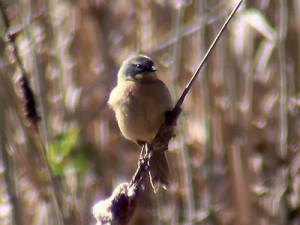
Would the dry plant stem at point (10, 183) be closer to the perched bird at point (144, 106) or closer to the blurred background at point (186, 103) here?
the blurred background at point (186, 103)

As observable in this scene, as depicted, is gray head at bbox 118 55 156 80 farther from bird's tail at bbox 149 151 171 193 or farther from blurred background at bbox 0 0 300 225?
bird's tail at bbox 149 151 171 193

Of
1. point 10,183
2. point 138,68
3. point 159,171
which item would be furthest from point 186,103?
point 10,183

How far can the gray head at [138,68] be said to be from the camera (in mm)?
2500

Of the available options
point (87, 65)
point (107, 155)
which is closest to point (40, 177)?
point (107, 155)

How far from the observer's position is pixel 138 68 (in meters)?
2.53

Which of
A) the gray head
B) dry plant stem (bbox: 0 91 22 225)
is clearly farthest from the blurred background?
dry plant stem (bbox: 0 91 22 225)

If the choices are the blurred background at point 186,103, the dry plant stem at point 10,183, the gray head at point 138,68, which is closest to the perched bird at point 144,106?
the gray head at point 138,68

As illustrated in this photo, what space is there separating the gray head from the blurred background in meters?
0.19

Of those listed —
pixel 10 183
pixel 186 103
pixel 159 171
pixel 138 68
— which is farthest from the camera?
pixel 186 103

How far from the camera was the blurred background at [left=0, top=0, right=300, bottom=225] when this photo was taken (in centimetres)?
279

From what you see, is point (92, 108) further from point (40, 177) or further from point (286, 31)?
point (286, 31)

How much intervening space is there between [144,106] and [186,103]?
1.90 feet

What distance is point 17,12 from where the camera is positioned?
2.93 m

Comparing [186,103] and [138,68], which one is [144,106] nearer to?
[138,68]
